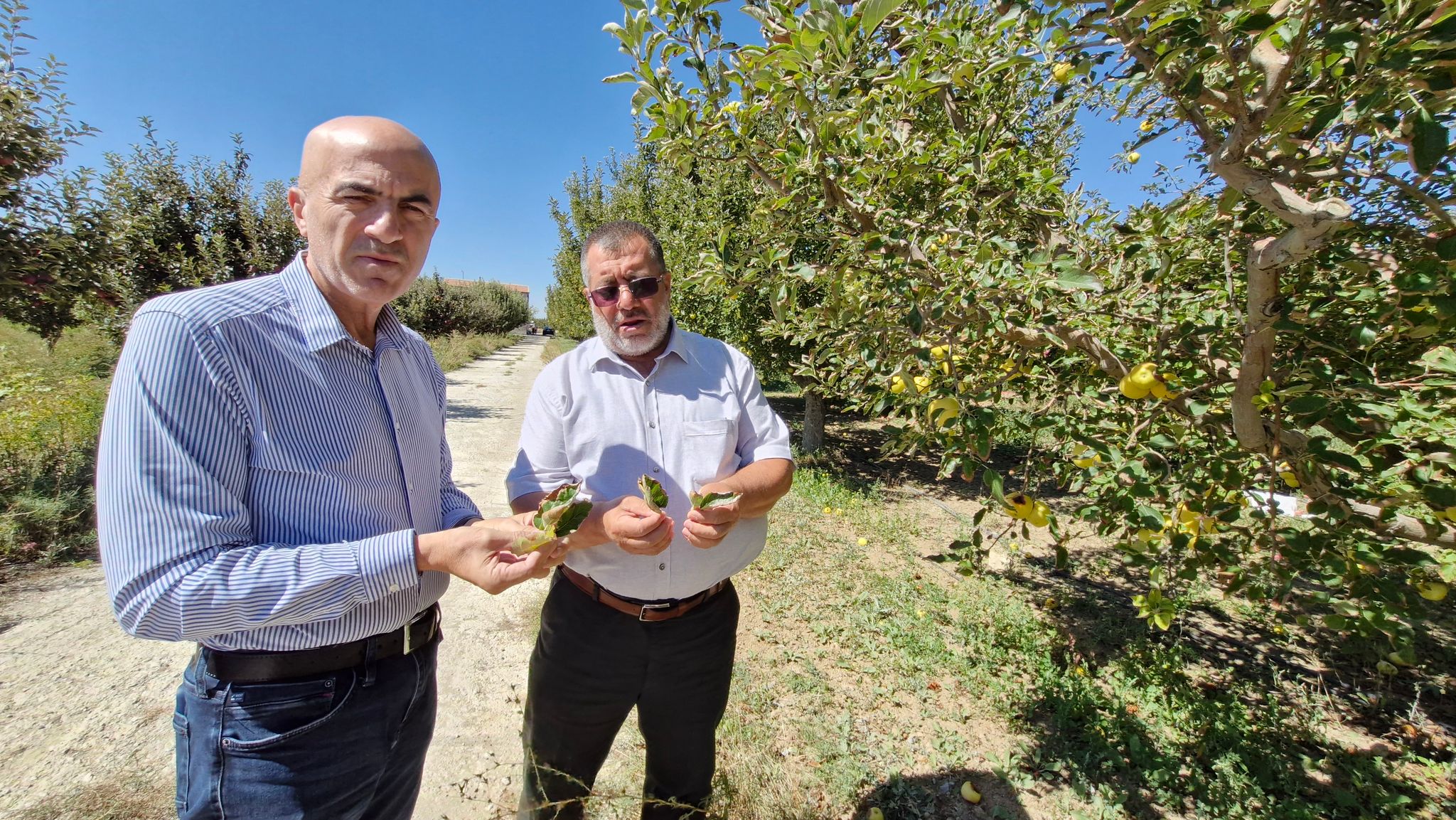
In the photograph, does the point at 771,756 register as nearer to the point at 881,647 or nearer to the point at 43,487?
the point at 881,647

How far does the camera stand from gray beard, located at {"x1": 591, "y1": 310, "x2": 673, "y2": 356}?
1.83 meters

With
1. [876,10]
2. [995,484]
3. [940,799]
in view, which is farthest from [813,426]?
[876,10]

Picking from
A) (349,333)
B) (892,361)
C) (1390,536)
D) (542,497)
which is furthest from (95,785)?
(1390,536)

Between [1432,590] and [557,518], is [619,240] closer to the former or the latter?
[557,518]

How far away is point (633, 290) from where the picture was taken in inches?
71.6

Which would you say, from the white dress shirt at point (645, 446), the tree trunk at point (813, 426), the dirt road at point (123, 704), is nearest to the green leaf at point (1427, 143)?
the white dress shirt at point (645, 446)

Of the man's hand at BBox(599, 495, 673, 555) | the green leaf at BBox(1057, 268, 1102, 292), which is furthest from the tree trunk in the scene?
the man's hand at BBox(599, 495, 673, 555)

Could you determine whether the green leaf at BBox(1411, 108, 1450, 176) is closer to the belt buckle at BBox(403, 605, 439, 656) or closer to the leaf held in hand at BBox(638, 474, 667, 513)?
the leaf held in hand at BBox(638, 474, 667, 513)

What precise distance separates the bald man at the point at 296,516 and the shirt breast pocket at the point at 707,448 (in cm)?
58

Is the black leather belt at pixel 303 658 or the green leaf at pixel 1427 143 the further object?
the black leather belt at pixel 303 658

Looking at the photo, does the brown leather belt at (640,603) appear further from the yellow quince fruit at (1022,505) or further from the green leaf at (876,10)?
the green leaf at (876,10)

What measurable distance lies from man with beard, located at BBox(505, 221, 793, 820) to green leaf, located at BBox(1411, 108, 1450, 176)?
142cm

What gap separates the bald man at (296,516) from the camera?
3.22 feet

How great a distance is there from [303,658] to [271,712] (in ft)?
0.33
